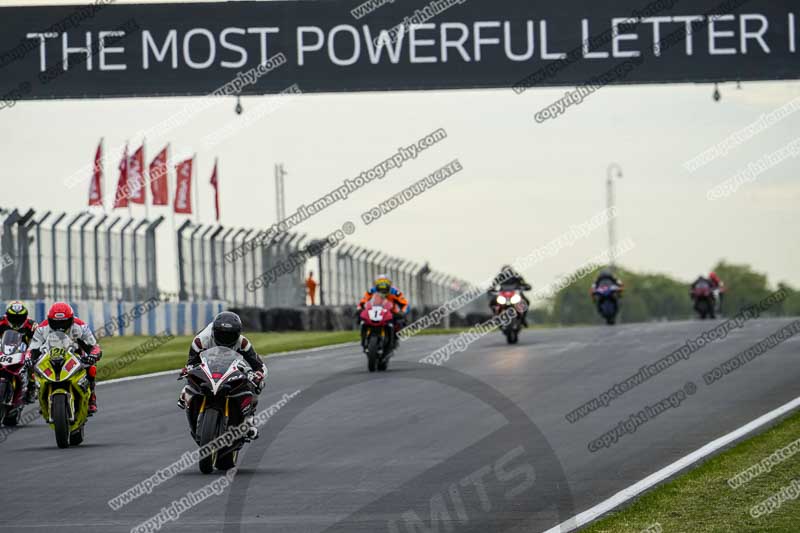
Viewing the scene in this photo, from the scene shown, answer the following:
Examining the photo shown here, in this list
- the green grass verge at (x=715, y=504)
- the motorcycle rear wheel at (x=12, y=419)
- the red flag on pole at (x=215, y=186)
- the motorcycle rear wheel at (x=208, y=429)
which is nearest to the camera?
the green grass verge at (x=715, y=504)

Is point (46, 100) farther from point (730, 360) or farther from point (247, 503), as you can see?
point (247, 503)

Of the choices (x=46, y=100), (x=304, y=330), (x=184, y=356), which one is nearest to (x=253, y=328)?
(x=304, y=330)

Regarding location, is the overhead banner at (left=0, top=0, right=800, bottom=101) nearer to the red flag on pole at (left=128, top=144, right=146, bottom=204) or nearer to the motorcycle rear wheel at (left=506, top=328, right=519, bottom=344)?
the motorcycle rear wheel at (left=506, top=328, right=519, bottom=344)

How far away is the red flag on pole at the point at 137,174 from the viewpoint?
49.0 m

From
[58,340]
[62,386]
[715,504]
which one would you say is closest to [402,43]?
[58,340]

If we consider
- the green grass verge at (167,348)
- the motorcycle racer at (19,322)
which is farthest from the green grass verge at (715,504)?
the green grass verge at (167,348)

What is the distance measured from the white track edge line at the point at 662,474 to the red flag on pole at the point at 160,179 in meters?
35.0

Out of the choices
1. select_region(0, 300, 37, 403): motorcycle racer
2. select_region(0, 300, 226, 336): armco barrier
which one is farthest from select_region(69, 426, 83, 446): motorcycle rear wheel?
select_region(0, 300, 226, 336): armco barrier

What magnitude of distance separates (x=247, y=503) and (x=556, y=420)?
604cm

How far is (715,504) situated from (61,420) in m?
6.76

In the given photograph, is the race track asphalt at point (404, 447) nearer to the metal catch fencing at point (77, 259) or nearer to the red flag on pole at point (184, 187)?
the metal catch fencing at point (77, 259)

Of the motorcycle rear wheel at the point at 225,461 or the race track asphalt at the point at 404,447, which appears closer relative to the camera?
the race track asphalt at the point at 404,447

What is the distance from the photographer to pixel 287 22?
859 inches

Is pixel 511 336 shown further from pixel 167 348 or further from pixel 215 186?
pixel 215 186
